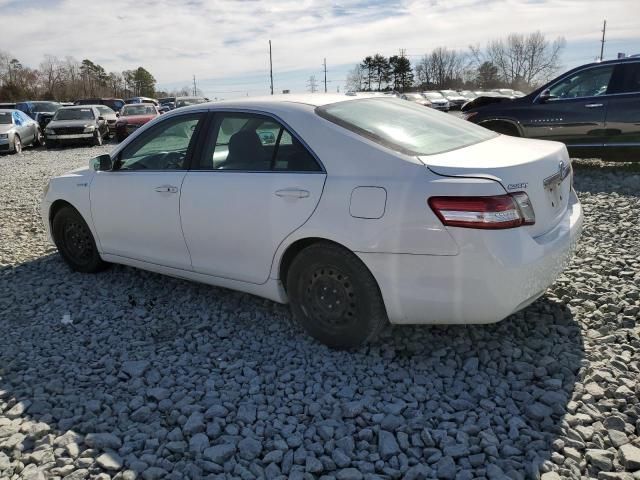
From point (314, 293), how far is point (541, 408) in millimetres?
1435

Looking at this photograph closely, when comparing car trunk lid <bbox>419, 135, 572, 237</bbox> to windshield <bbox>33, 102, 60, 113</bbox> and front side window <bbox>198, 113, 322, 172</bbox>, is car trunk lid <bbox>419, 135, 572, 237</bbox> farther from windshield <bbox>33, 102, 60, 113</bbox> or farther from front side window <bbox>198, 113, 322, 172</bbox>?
windshield <bbox>33, 102, 60, 113</bbox>

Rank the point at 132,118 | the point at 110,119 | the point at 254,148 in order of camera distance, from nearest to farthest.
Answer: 1. the point at 254,148
2. the point at 132,118
3. the point at 110,119

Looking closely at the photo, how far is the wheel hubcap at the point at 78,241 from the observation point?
16.5ft

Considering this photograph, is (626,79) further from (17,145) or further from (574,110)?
(17,145)

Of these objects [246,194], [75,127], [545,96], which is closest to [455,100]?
[75,127]

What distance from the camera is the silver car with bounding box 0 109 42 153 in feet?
57.5

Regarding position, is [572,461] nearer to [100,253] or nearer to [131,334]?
[131,334]

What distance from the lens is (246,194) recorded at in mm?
3574

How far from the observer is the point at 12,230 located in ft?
23.2

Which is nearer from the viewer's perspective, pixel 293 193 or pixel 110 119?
pixel 293 193

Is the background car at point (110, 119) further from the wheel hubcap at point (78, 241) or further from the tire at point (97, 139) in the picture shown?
the wheel hubcap at point (78, 241)

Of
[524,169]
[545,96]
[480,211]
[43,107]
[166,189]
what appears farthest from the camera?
[43,107]

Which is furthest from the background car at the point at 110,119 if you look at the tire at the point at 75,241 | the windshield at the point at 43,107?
the tire at the point at 75,241

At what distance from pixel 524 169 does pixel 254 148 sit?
177 centimetres
